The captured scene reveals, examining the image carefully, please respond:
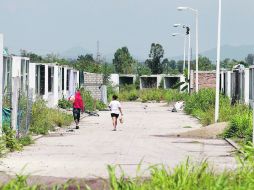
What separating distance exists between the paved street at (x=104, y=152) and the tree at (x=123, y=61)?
111165mm

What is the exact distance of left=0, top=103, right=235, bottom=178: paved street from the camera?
59.7 feet

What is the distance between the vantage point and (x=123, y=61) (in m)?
155

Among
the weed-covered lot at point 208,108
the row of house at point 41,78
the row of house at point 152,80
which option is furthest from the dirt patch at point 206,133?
the row of house at point 152,80

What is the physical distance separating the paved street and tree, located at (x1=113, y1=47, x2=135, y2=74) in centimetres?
11117

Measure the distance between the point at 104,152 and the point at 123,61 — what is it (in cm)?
13181

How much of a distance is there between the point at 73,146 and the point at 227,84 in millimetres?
33256

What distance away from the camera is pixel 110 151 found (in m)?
23.4

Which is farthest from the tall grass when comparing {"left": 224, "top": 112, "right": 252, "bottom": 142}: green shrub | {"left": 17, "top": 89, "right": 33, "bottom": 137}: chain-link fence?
{"left": 224, "top": 112, "right": 252, "bottom": 142}: green shrub

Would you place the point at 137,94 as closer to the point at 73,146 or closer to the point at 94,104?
the point at 94,104

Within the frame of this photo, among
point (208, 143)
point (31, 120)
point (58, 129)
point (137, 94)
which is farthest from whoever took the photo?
point (137, 94)

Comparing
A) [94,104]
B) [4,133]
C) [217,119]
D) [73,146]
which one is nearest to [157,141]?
[73,146]

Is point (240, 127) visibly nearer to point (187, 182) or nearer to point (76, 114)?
point (76, 114)

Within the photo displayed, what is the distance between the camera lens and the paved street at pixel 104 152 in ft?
59.7

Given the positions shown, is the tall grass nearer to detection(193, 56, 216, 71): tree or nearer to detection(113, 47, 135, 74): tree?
detection(193, 56, 216, 71): tree
